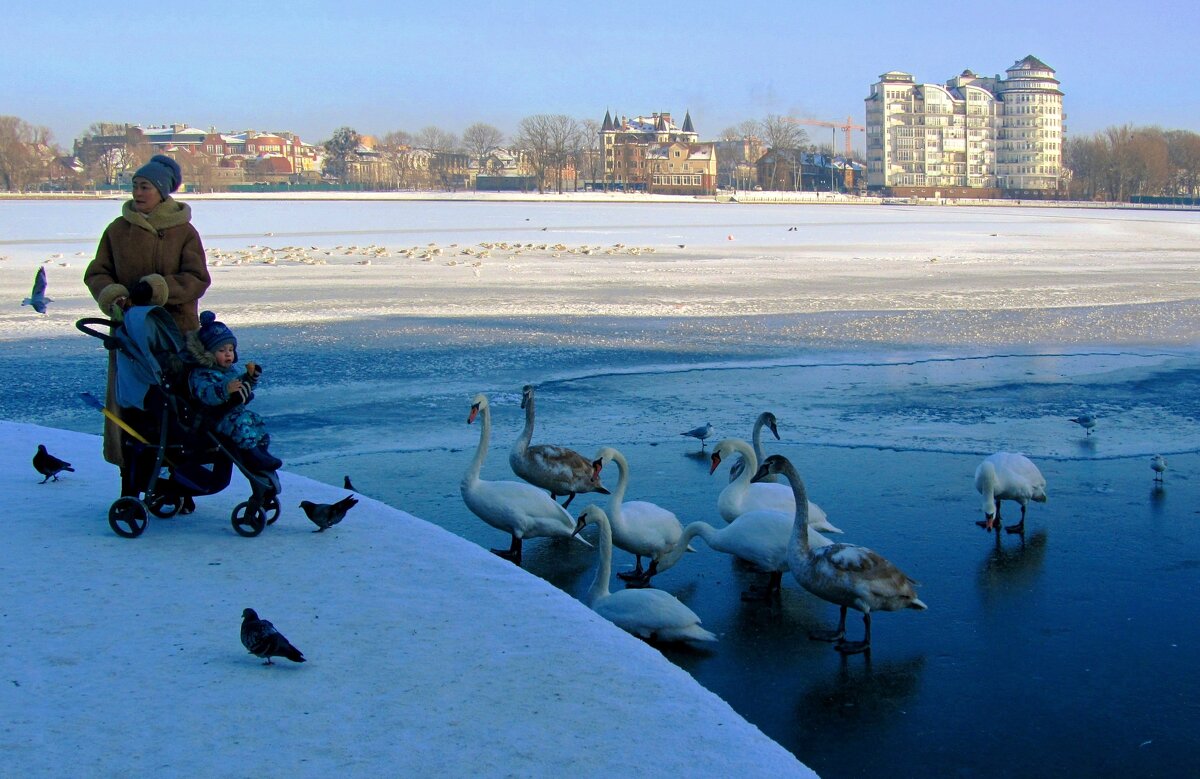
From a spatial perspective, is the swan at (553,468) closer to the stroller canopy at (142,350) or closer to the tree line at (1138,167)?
the stroller canopy at (142,350)

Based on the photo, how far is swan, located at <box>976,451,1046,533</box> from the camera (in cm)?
606

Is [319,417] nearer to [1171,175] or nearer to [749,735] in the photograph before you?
[749,735]

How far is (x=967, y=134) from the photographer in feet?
506

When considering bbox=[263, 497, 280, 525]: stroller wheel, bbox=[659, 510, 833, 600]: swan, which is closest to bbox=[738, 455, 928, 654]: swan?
bbox=[659, 510, 833, 600]: swan

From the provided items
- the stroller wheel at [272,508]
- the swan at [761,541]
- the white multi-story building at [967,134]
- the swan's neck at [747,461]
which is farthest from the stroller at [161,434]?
the white multi-story building at [967,134]

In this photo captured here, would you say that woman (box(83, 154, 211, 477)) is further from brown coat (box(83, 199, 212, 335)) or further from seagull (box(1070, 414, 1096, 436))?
seagull (box(1070, 414, 1096, 436))

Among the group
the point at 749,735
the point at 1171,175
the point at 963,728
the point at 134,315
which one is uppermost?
the point at 1171,175

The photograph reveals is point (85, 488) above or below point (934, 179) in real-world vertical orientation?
below

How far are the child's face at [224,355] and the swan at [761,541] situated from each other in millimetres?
2072

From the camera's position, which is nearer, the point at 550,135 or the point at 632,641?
the point at 632,641

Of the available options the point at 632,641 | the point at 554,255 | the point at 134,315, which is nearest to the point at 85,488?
the point at 134,315

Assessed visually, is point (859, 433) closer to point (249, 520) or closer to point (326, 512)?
point (326, 512)

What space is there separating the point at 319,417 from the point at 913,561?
5.09m

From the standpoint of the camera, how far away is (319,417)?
9.16m
